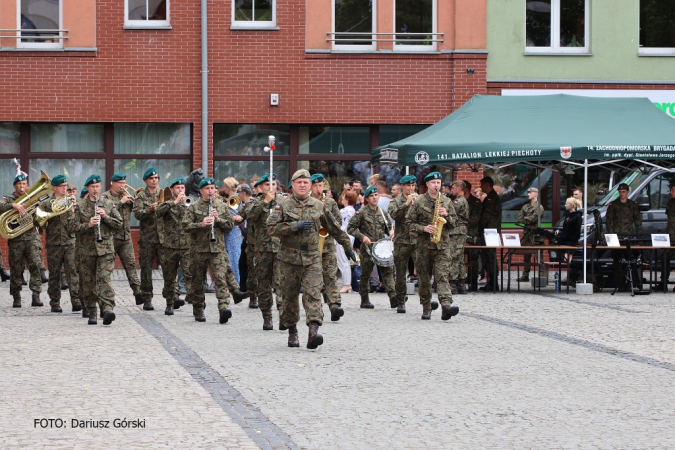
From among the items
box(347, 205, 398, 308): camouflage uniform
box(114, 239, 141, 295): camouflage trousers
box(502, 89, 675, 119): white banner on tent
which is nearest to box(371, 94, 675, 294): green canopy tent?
box(347, 205, 398, 308): camouflage uniform

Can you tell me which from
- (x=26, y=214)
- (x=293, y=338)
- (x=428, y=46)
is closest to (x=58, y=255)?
(x=26, y=214)

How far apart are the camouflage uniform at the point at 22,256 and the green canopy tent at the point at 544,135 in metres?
5.86

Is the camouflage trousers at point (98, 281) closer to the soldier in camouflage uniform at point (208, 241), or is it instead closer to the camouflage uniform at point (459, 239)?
the soldier in camouflage uniform at point (208, 241)

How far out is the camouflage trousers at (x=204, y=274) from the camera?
1442 cm

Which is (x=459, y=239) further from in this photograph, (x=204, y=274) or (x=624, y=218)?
(x=204, y=274)

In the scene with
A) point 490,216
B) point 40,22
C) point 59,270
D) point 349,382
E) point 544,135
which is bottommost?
Answer: point 349,382

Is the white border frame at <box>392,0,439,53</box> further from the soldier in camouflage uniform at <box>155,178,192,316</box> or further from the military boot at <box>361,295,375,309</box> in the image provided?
the soldier in camouflage uniform at <box>155,178,192,316</box>

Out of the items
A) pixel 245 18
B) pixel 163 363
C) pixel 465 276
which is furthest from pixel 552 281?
pixel 163 363

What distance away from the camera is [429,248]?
594 inches

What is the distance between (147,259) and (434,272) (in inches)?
159

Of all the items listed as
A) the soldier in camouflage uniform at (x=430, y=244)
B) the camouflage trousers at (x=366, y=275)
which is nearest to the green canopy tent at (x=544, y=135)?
the camouflage trousers at (x=366, y=275)

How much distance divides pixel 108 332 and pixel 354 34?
1315cm

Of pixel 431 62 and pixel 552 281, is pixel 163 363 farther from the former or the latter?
pixel 431 62

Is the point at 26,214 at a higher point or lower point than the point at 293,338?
higher
